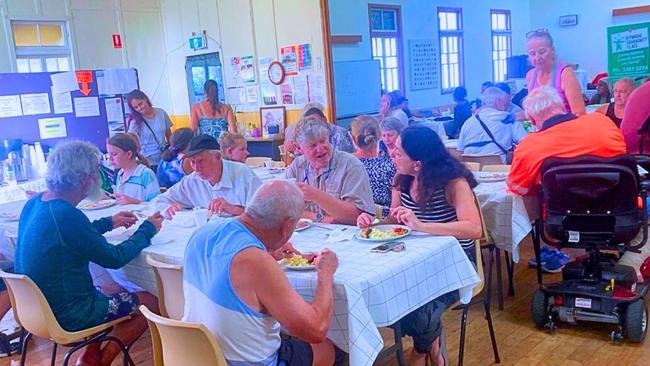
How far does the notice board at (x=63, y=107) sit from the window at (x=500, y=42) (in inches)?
303

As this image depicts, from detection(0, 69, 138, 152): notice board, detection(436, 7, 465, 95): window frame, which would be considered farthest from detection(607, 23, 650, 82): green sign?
detection(0, 69, 138, 152): notice board

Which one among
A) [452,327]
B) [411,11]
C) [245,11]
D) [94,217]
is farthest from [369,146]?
[411,11]

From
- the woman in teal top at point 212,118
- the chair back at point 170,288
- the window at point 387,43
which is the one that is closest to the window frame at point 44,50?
the woman in teal top at point 212,118

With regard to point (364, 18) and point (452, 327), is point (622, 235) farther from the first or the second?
point (364, 18)

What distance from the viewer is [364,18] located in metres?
8.32

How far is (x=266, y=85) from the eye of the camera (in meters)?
7.39

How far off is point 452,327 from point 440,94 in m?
7.70

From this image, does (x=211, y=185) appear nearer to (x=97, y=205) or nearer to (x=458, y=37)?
(x=97, y=205)

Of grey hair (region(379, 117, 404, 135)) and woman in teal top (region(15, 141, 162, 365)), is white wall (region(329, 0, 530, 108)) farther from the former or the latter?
woman in teal top (region(15, 141, 162, 365))

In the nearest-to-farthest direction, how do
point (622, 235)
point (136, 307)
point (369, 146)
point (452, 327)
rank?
point (136, 307) < point (622, 235) < point (452, 327) < point (369, 146)

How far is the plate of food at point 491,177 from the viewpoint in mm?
3686

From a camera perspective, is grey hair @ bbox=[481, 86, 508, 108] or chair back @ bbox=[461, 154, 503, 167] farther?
grey hair @ bbox=[481, 86, 508, 108]

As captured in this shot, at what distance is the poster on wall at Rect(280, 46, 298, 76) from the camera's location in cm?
699

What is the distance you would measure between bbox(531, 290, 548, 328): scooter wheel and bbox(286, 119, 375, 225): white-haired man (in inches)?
39.2
